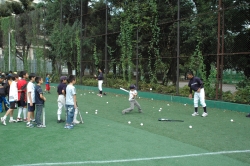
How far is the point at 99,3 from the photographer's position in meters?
27.6

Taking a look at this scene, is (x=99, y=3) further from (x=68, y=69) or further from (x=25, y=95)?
(x=25, y=95)

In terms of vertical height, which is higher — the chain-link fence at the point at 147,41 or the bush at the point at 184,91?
the chain-link fence at the point at 147,41

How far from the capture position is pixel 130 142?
653cm

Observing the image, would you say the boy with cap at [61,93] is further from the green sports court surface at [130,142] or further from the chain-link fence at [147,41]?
the chain-link fence at [147,41]

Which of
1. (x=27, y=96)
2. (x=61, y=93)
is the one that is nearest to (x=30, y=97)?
(x=27, y=96)

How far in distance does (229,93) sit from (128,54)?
8.22 meters

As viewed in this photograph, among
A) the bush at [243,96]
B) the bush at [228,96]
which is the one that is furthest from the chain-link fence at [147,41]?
the bush at [243,96]

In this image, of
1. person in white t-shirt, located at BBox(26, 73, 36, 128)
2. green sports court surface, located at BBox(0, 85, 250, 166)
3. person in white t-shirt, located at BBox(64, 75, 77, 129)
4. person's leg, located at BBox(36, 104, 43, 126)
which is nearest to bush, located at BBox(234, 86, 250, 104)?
green sports court surface, located at BBox(0, 85, 250, 166)

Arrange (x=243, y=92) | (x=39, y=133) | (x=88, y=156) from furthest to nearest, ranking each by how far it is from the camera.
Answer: (x=243, y=92) < (x=39, y=133) < (x=88, y=156)

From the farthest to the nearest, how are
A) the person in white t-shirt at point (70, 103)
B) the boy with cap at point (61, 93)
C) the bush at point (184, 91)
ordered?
the bush at point (184, 91) < the boy with cap at point (61, 93) < the person in white t-shirt at point (70, 103)

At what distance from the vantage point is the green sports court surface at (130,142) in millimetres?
5242

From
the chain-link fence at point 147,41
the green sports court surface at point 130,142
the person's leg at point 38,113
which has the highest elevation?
the chain-link fence at point 147,41

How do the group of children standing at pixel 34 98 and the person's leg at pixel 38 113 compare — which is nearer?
the group of children standing at pixel 34 98

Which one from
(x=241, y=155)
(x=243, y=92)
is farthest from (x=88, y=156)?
(x=243, y=92)
